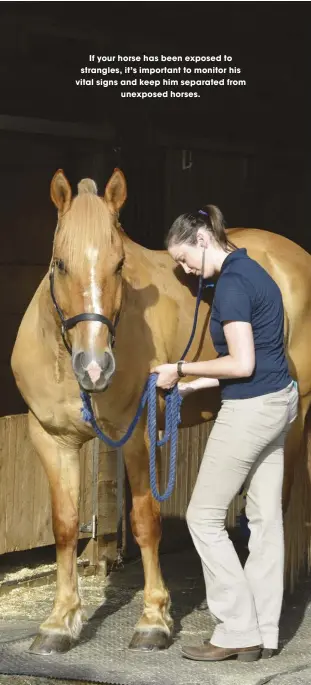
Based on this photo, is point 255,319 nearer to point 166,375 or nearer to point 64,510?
point 166,375

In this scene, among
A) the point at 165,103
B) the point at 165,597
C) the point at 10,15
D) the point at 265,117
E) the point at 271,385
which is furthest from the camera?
the point at 265,117

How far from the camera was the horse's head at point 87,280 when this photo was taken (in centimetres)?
417

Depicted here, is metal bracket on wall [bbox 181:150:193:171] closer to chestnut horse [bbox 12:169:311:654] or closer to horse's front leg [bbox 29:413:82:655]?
chestnut horse [bbox 12:169:311:654]

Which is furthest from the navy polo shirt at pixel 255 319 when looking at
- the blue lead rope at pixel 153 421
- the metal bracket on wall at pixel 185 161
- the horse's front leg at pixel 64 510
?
the metal bracket on wall at pixel 185 161

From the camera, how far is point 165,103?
21.6 ft

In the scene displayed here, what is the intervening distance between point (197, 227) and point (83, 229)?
478mm

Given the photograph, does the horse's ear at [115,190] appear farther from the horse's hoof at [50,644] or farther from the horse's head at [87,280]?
the horse's hoof at [50,644]

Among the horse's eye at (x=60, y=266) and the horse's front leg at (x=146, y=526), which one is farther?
the horse's front leg at (x=146, y=526)

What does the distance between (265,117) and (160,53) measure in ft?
2.98

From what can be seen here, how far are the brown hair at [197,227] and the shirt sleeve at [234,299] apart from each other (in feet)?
0.79

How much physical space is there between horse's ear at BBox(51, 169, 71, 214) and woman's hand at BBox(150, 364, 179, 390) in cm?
68

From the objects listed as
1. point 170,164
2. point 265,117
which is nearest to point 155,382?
point 170,164

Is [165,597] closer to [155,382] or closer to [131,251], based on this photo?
[155,382]

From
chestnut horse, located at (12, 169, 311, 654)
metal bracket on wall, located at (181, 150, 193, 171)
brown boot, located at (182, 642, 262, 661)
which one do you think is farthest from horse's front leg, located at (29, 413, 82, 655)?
metal bracket on wall, located at (181, 150, 193, 171)
